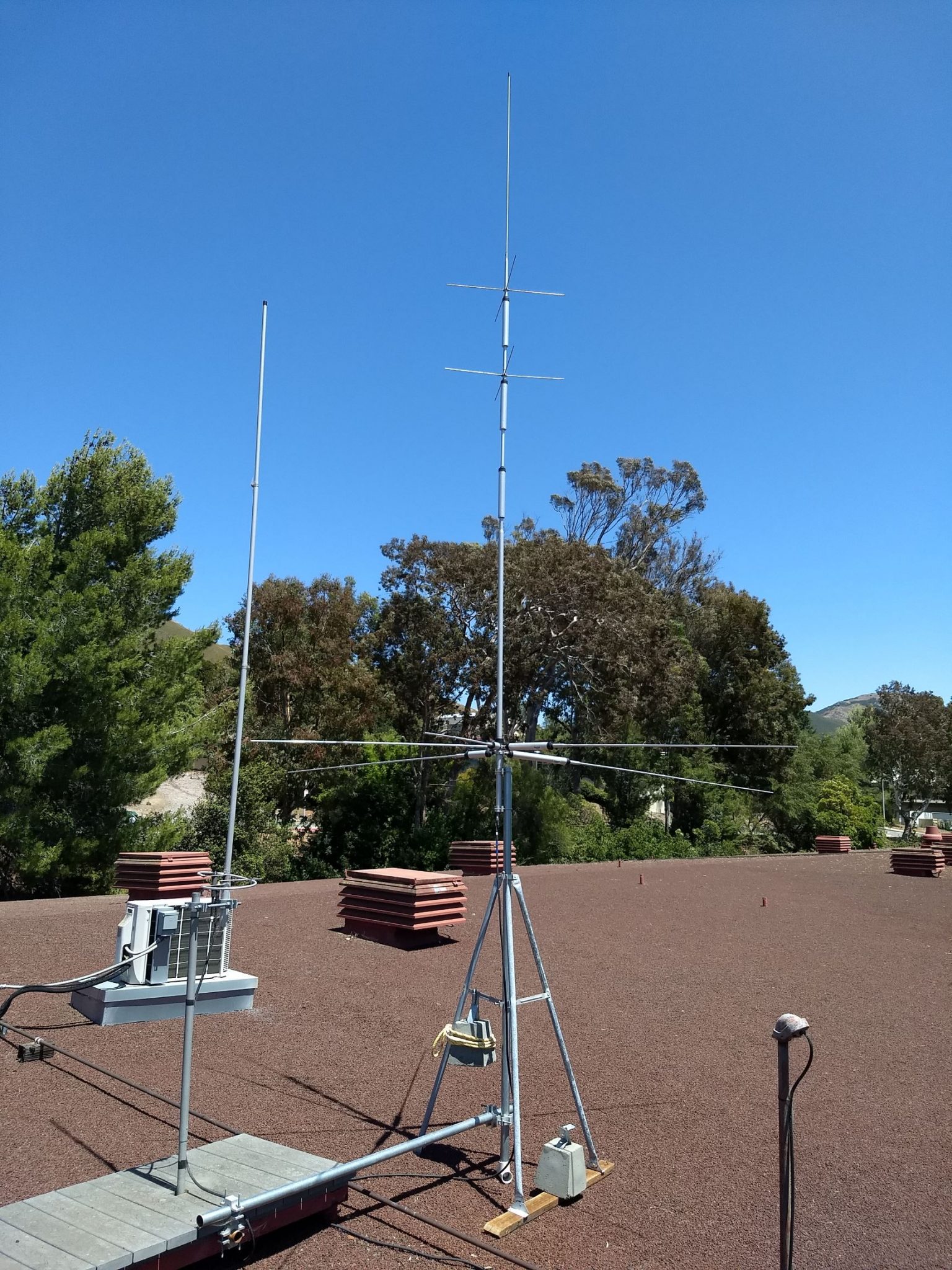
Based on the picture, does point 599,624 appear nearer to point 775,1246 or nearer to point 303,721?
point 303,721

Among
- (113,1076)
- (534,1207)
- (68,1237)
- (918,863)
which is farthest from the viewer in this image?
(918,863)

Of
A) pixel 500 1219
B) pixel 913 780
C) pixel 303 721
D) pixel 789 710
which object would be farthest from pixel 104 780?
pixel 913 780

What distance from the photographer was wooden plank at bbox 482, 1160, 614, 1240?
14.2ft

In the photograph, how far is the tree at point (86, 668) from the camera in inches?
755

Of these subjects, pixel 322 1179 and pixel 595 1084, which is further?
pixel 595 1084

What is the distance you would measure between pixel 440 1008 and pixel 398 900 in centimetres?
303

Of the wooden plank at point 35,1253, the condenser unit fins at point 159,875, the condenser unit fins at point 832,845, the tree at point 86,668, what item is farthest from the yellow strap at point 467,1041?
the condenser unit fins at point 832,845

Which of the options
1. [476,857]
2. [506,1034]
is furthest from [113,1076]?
[476,857]

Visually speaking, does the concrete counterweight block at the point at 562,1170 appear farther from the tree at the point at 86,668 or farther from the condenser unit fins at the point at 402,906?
the tree at the point at 86,668

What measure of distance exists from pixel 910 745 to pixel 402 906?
4174 centimetres

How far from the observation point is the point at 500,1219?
4.40 m

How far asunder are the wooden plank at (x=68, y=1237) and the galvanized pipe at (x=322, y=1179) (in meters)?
0.35

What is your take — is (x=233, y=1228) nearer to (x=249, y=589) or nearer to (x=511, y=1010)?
(x=511, y=1010)

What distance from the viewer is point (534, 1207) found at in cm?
455
